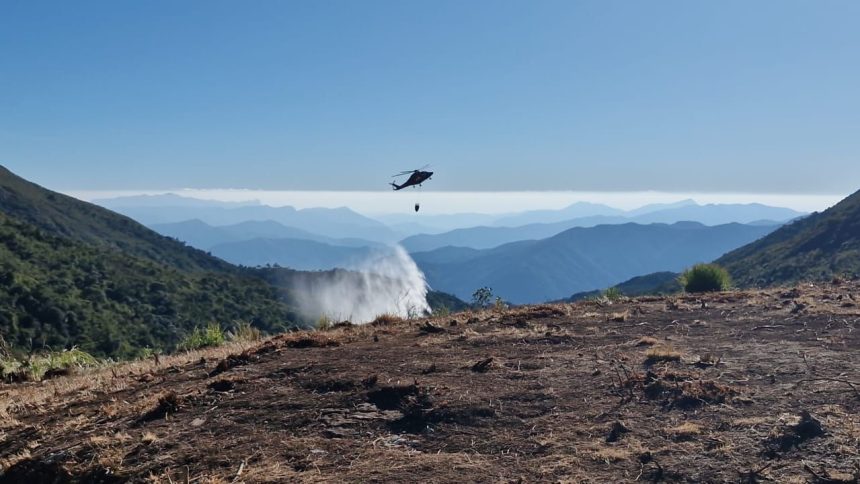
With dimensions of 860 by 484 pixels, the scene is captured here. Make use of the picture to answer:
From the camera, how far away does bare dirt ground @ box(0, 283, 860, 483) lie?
457 centimetres

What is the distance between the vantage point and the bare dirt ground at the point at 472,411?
4.57 meters

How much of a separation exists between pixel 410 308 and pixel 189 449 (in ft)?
26.5

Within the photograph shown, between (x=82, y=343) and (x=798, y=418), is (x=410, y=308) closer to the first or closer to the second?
(x=798, y=418)

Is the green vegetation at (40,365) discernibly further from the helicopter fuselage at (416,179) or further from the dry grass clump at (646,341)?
the dry grass clump at (646,341)

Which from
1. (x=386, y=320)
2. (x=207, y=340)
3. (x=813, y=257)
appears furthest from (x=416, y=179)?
(x=813, y=257)

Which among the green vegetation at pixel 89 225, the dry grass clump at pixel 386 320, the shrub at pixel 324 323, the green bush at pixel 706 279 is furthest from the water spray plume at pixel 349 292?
the dry grass clump at pixel 386 320

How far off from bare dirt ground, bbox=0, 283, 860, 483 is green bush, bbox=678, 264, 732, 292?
6110 millimetres

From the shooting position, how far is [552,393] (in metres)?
6.18

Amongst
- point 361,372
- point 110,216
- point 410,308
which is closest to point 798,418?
point 361,372

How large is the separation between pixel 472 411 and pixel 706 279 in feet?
39.0

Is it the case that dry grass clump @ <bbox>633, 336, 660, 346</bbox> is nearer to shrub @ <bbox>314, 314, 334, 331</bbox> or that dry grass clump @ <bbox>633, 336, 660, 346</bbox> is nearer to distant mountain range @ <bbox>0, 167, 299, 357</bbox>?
shrub @ <bbox>314, 314, 334, 331</bbox>

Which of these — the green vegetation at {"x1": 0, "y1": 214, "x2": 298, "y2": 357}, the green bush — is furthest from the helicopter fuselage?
the green vegetation at {"x1": 0, "y1": 214, "x2": 298, "y2": 357}

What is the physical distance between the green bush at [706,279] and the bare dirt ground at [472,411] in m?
6.11

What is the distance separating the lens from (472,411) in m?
5.75
